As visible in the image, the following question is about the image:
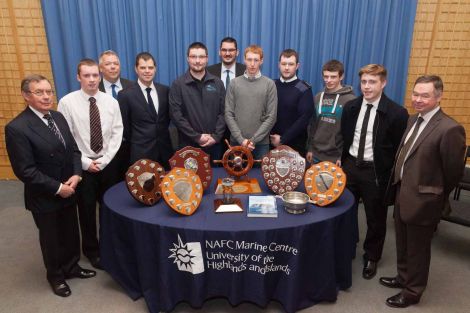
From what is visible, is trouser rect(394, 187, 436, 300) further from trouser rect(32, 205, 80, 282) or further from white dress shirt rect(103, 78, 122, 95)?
white dress shirt rect(103, 78, 122, 95)

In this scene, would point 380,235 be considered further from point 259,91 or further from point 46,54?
point 46,54

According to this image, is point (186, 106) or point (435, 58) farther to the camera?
point (435, 58)

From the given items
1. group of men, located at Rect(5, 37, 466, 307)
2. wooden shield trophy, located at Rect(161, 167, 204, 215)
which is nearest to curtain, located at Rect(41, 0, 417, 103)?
group of men, located at Rect(5, 37, 466, 307)

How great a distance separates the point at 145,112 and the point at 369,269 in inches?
87.3

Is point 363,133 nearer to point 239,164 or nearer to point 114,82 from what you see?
point 239,164

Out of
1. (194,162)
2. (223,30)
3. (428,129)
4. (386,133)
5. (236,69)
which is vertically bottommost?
(194,162)

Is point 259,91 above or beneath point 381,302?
above

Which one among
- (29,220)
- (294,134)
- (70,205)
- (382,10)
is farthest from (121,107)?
(382,10)

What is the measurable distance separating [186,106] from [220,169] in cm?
64

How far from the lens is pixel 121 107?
2.90 meters

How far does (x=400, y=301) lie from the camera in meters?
2.30

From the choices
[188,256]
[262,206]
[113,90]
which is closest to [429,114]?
[262,206]

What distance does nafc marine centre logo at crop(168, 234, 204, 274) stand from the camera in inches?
75.4

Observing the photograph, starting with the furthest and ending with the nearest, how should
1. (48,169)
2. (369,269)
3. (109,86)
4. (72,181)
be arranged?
(109,86), (369,269), (72,181), (48,169)
